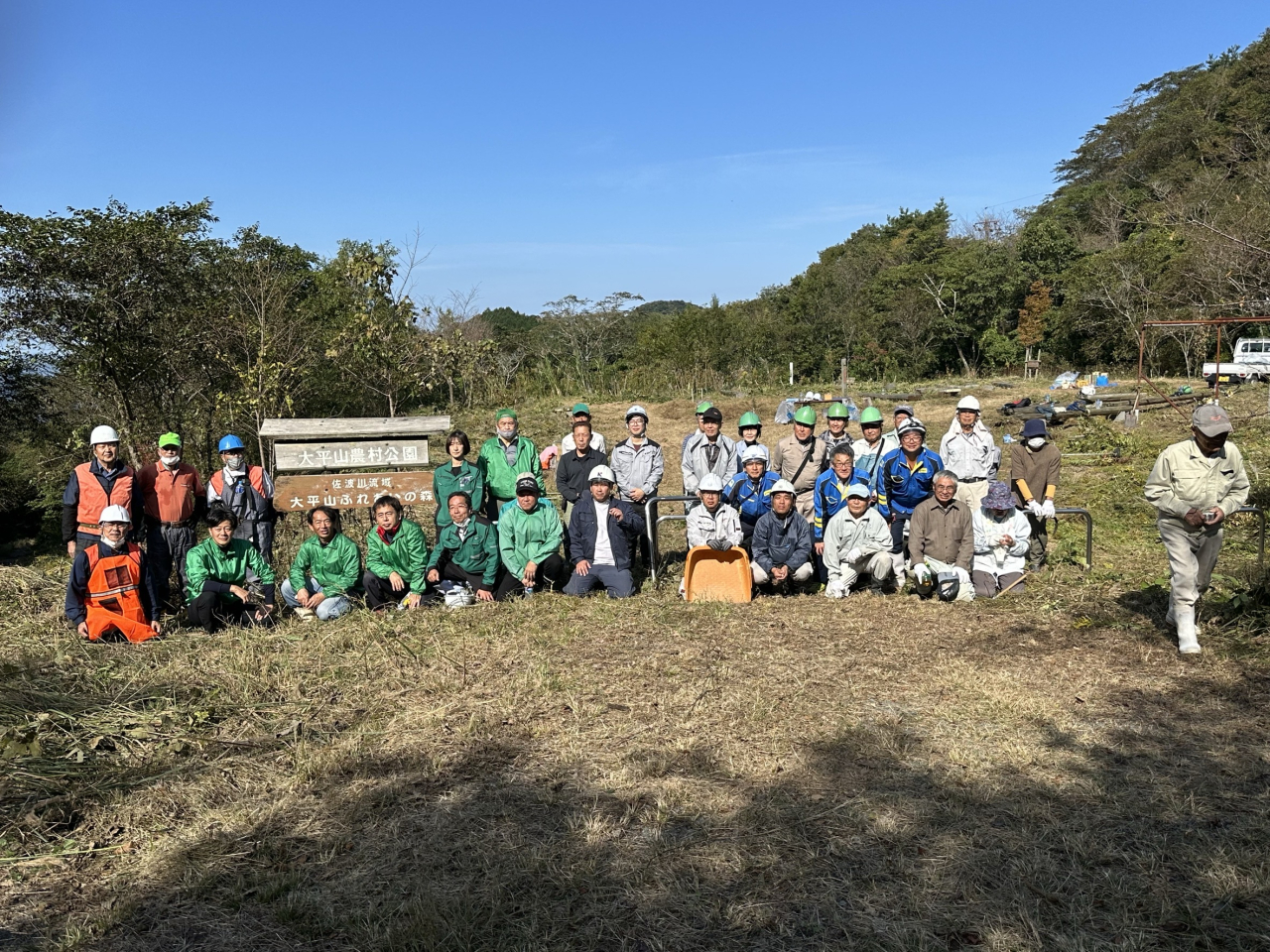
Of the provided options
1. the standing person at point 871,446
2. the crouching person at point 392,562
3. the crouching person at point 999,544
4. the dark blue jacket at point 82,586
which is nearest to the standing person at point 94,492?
the dark blue jacket at point 82,586

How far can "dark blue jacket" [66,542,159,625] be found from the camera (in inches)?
258

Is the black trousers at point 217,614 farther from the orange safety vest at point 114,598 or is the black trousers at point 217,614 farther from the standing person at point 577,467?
the standing person at point 577,467

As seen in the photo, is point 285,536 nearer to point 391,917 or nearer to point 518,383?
point 391,917

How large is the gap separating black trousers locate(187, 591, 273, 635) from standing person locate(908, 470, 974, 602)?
4.88 meters

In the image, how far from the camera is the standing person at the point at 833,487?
757 cm

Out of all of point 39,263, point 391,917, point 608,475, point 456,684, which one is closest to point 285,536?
point 608,475

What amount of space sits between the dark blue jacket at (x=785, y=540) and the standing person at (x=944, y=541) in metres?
0.84

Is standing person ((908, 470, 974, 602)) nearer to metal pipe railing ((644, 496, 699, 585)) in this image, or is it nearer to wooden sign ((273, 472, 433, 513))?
metal pipe railing ((644, 496, 699, 585))

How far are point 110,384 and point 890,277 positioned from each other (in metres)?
31.3

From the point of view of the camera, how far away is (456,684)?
5.50m

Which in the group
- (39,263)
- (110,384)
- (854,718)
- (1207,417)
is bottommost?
(854,718)

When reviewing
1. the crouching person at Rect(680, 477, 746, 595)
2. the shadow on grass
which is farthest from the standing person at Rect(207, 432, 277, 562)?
the shadow on grass

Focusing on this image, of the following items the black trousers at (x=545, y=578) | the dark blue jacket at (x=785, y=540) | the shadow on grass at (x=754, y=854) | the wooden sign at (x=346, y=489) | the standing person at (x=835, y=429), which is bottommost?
the shadow on grass at (x=754, y=854)

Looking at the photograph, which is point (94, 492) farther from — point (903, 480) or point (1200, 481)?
point (1200, 481)
